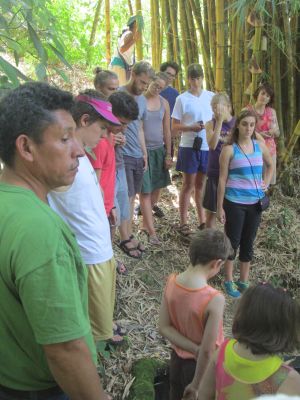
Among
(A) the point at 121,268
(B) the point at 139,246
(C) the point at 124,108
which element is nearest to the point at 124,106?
(C) the point at 124,108

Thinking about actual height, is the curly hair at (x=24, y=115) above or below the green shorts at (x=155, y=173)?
above

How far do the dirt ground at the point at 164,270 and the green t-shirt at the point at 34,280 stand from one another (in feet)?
4.88

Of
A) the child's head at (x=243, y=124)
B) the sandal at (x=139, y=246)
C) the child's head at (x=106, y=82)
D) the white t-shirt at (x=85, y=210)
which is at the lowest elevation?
the sandal at (x=139, y=246)

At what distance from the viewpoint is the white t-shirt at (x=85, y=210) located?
6.10 ft

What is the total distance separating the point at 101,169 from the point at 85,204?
66 cm

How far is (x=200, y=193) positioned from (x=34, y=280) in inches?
133

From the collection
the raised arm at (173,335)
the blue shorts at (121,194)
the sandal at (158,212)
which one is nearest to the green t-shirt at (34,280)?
the raised arm at (173,335)

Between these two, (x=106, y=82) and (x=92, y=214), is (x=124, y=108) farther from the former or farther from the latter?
(x=92, y=214)

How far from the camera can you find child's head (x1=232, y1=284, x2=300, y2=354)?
1297mm

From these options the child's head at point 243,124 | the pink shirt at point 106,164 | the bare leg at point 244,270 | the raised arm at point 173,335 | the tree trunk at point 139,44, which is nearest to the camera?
the raised arm at point 173,335

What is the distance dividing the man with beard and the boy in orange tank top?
168 centimetres

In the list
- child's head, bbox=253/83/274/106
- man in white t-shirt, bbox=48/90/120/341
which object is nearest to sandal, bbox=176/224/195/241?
child's head, bbox=253/83/274/106

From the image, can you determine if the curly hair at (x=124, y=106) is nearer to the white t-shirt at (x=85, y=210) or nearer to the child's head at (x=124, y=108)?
the child's head at (x=124, y=108)

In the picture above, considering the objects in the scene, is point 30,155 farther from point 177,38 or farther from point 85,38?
point 85,38
